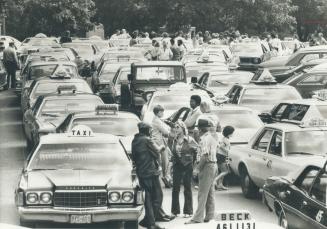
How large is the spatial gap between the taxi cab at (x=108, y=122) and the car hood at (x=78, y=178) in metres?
3.92

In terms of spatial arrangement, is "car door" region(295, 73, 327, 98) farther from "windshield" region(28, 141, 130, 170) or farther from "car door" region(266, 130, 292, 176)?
"windshield" region(28, 141, 130, 170)

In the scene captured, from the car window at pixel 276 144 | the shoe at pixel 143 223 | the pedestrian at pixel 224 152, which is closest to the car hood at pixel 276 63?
the pedestrian at pixel 224 152

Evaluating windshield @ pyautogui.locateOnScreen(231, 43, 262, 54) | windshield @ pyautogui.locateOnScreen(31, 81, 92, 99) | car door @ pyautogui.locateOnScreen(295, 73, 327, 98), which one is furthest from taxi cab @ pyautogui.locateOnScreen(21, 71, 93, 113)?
windshield @ pyautogui.locateOnScreen(231, 43, 262, 54)

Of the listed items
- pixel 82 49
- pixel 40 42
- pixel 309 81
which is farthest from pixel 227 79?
pixel 40 42

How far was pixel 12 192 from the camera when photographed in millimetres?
18062

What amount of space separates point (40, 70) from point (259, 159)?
15745 millimetres

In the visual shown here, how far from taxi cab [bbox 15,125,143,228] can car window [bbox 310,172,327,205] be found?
2.67 m

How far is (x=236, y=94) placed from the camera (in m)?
25.0

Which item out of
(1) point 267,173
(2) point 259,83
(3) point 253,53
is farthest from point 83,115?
(3) point 253,53

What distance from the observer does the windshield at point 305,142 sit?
1608 cm

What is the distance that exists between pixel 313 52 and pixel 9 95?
11.2m

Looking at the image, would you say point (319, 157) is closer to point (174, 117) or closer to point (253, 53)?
point (174, 117)

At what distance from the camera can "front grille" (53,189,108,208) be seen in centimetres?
1372

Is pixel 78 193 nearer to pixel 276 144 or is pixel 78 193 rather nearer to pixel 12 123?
pixel 276 144
